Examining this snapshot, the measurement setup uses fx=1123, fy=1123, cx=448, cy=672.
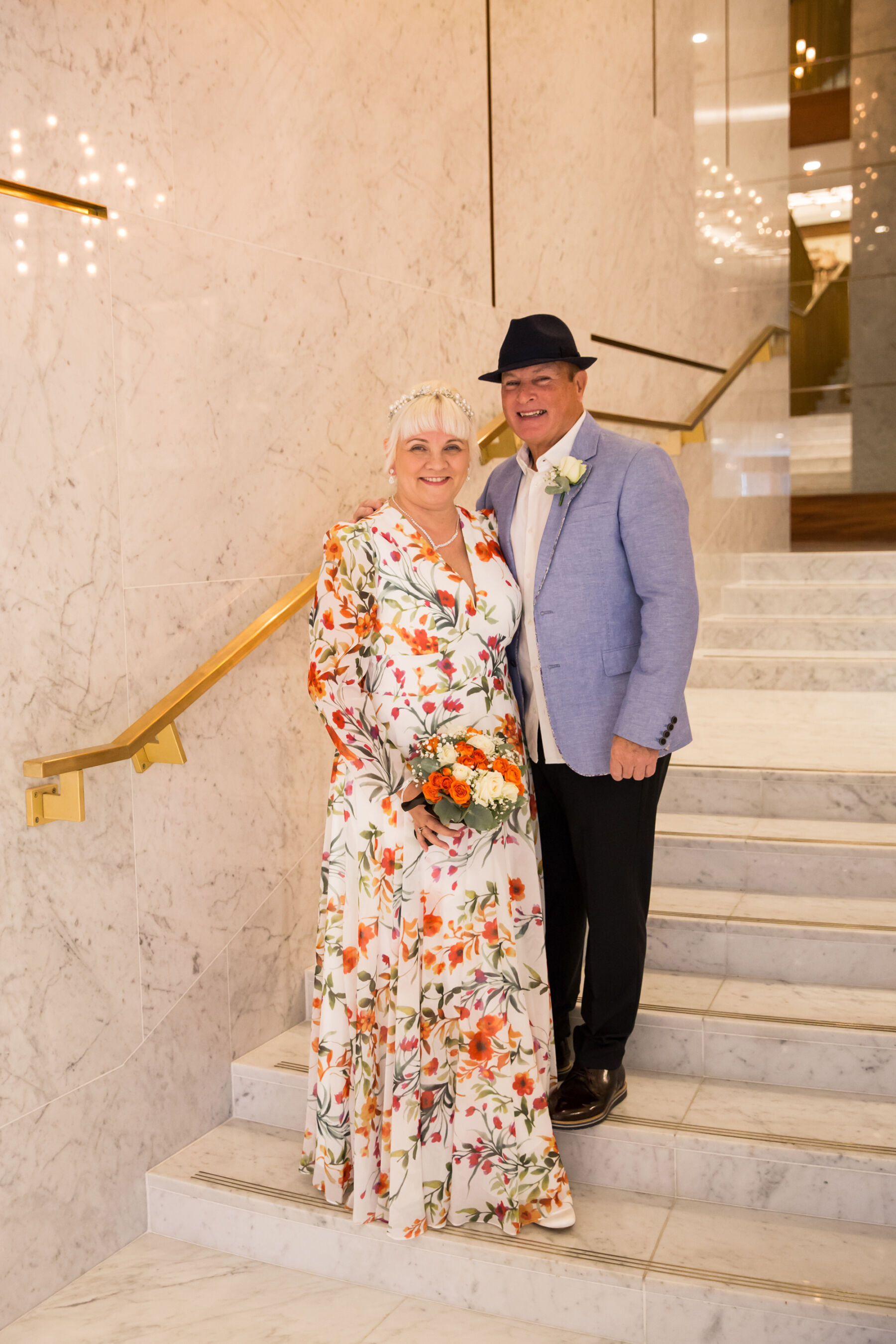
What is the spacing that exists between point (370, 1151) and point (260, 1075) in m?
0.61

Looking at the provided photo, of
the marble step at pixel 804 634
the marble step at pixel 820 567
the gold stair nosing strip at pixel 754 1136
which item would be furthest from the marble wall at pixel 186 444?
the marble step at pixel 820 567

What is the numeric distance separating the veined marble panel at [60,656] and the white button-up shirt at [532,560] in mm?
902

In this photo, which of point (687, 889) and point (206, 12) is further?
point (687, 889)

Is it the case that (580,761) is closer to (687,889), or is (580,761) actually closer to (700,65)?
(687,889)

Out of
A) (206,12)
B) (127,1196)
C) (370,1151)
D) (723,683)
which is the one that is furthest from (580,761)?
(723,683)

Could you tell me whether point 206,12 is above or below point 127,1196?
above

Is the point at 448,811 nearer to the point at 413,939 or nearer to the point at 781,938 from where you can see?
the point at 413,939

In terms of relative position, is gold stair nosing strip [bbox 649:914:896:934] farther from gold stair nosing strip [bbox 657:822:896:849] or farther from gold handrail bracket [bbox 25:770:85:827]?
gold handrail bracket [bbox 25:770:85:827]

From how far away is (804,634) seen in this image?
5.26 m

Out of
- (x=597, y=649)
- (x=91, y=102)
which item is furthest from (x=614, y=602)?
(x=91, y=102)

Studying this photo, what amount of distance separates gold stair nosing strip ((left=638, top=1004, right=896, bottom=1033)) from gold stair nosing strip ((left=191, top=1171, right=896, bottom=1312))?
24.6 inches

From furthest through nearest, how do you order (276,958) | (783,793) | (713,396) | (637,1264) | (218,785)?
(713,396), (783,793), (276,958), (218,785), (637,1264)

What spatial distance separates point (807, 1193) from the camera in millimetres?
2314

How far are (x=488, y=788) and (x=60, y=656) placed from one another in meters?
0.95
